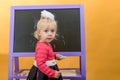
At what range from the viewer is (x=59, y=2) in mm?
1834

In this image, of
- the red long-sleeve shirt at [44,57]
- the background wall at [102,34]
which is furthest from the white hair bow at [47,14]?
the background wall at [102,34]

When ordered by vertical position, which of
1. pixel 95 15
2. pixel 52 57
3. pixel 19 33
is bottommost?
pixel 52 57

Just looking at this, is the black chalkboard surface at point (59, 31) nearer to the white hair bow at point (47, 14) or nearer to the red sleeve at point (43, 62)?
the white hair bow at point (47, 14)

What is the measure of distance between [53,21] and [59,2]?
0.47 meters

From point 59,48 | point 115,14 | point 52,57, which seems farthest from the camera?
point 115,14

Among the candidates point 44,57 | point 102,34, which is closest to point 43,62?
point 44,57

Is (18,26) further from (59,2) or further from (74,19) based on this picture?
(59,2)

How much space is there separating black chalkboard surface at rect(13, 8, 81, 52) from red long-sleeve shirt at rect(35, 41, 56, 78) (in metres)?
0.12

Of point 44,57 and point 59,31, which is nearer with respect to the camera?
point 44,57

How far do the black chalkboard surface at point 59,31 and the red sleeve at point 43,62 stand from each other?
0.15 m

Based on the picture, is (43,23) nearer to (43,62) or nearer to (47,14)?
(47,14)

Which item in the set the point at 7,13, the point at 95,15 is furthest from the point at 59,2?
the point at 7,13

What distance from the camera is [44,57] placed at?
131 cm

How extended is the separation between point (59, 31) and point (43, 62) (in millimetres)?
244
